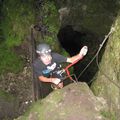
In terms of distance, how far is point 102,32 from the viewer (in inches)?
340

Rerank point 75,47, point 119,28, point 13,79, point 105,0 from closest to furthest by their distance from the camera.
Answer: point 119,28 < point 105,0 < point 13,79 < point 75,47

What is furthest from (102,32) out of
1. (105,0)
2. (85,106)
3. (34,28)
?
(85,106)

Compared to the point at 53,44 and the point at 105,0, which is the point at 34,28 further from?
the point at 105,0

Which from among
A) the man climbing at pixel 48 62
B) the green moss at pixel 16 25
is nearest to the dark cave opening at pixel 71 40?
the green moss at pixel 16 25

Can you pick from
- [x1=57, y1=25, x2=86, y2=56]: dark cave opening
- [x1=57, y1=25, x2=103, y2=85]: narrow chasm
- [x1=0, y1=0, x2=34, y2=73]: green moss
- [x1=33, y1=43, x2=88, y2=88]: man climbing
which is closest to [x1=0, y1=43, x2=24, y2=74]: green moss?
[x1=0, y1=0, x2=34, y2=73]: green moss

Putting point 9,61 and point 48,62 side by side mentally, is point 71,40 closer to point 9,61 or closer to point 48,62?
point 9,61

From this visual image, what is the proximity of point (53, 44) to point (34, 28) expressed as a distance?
2.09 feet

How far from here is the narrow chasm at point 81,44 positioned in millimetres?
9434

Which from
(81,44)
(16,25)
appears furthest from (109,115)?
(81,44)

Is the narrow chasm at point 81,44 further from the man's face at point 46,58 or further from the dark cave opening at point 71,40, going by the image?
the man's face at point 46,58

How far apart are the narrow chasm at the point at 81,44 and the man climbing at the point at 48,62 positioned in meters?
2.83

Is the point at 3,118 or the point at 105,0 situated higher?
the point at 105,0

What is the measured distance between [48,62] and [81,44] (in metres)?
4.42

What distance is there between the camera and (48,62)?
6.10 meters
